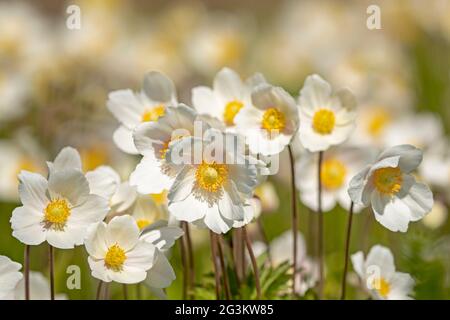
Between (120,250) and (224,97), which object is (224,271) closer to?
(120,250)

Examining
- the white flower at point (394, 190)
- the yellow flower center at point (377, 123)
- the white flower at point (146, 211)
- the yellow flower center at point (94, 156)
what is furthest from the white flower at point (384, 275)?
the yellow flower center at point (94, 156)

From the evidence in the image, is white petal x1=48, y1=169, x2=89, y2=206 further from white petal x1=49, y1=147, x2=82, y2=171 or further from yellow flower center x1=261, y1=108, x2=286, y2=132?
yellow flower center x1=261, y1=108, x2=286, y2=132

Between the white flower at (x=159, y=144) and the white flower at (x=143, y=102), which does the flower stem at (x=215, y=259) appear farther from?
the white flower at (x=143, y=102)

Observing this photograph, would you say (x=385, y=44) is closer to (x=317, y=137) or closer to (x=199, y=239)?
(x=199, y=239)

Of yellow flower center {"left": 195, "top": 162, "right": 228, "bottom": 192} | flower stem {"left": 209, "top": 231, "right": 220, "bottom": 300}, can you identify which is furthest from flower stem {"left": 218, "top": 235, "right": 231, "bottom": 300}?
yellow flower center {"left": 195, "top": 162, "right": 228, "bottom": 192}

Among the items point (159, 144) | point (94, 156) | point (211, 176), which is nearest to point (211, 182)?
point (211, 176)
